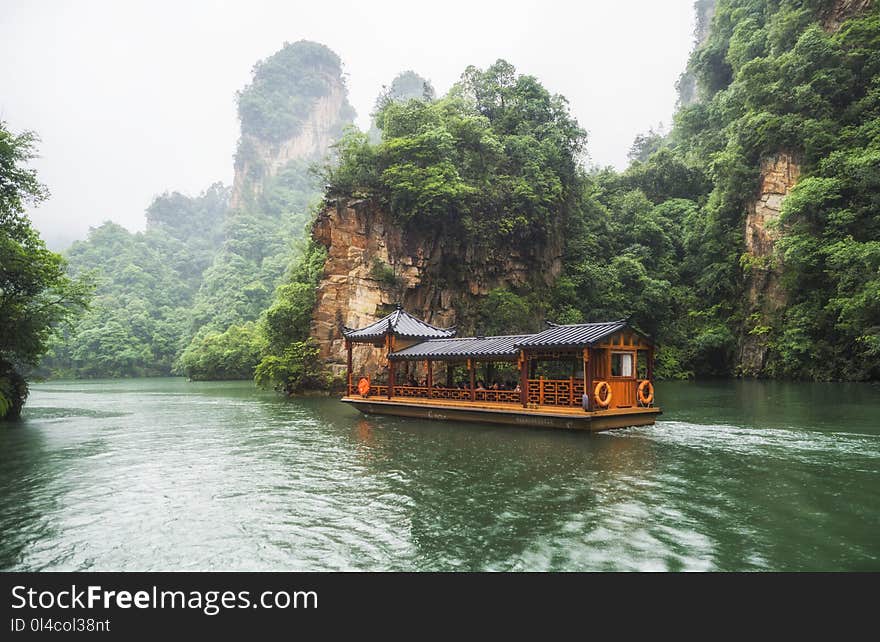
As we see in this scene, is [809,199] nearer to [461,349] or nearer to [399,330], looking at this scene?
[461,349]

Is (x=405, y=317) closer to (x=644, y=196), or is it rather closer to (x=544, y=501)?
(x=544, y=501)

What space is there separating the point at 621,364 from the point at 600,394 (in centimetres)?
163

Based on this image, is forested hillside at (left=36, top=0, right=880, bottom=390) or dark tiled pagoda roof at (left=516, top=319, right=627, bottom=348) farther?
forested hillside at (left=36, top=0, right=880, bottom=390)

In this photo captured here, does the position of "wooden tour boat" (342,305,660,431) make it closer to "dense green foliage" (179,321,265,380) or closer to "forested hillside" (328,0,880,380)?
"forested hillside" (328,0,880,380)

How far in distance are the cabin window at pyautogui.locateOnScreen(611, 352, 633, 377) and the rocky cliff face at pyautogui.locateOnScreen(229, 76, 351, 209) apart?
3184 inches

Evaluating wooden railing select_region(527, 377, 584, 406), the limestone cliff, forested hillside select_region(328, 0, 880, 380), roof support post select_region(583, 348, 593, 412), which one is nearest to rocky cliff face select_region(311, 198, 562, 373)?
forested hillside select_region(328, 0, 880, 380)

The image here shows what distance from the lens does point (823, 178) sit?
28812mm

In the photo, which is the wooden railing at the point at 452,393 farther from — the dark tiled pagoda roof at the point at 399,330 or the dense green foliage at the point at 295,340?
the dense green foliage at the point at 295,340

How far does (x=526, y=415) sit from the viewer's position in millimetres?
16469

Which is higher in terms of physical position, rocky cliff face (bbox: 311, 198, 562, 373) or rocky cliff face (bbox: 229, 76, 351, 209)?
rocky cliff face (bbox: 229, 76, 351, 209)

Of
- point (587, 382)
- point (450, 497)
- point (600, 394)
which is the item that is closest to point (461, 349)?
point (587, 382)

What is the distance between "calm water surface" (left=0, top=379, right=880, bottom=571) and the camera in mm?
6398
